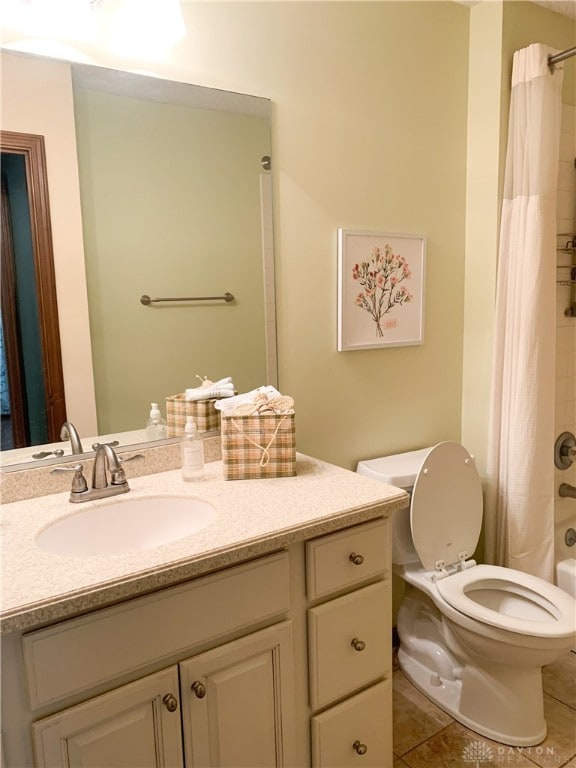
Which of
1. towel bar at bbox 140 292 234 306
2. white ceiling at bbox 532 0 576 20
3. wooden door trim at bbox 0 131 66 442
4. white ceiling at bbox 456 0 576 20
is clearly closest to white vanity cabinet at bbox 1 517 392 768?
wooden door trim at bbox 0 131 66 442

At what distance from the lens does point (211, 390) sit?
166 centimetres

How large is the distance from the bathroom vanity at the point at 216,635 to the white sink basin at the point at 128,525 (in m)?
0.03

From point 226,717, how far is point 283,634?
206mm

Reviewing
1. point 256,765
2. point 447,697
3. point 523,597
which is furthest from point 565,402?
point 256,765

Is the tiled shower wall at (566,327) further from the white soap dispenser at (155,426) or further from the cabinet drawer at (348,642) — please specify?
the white soap dispenser at (155,426)

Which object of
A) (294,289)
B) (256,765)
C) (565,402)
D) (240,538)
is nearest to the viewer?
(240,538)

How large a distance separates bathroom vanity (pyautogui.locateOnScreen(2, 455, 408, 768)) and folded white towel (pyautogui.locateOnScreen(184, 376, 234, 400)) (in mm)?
228

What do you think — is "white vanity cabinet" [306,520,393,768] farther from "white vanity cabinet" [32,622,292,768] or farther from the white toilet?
the white toilet

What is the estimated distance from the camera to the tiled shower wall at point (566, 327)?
2.27 m

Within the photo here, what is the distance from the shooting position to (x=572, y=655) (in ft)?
7.26

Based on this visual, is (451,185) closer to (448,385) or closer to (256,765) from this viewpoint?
(448,385)

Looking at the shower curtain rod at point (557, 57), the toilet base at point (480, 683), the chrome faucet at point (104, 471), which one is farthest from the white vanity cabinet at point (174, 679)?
the shower curtain rod at point (557, 57)

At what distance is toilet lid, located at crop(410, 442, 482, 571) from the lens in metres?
1.85

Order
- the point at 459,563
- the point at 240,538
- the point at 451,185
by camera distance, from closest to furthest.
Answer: the point at 240,538 < the point at 459,563 < the point at 451,185
